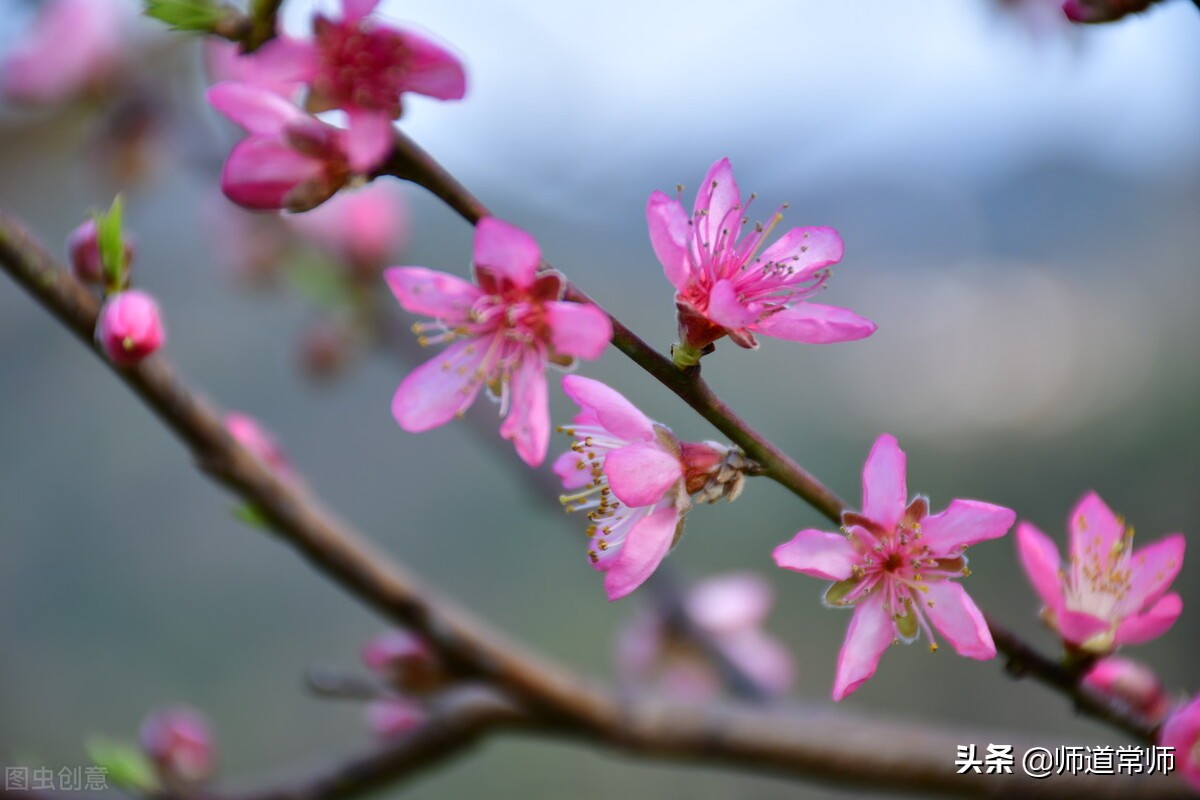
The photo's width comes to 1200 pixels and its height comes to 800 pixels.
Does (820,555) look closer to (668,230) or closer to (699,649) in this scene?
(668,230)

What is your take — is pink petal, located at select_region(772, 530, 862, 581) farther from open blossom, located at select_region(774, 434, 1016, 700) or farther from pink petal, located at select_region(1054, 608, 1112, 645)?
pink petal, located at select_region(1054, 608, 1112, 645)

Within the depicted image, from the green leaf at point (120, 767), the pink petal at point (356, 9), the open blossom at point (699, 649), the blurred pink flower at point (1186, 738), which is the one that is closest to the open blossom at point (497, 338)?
the pink petal at point (356, 9)

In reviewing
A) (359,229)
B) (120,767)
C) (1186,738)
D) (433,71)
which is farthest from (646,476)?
(359,229)

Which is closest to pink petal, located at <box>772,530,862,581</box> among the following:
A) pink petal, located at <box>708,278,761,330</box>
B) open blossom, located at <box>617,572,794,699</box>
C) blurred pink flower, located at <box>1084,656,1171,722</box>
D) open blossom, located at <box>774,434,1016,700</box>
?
open blossom, located at <box>774,434,1016,700</box>

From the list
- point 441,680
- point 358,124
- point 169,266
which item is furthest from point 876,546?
point 169,266

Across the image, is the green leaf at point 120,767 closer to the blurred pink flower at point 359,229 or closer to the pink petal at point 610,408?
the pink petal at point 610,408
